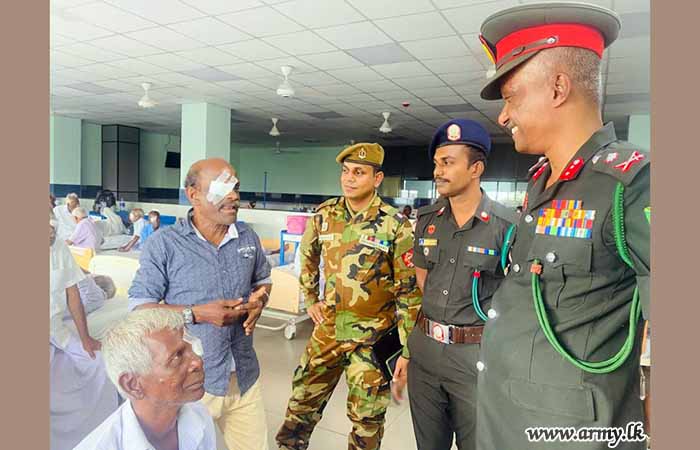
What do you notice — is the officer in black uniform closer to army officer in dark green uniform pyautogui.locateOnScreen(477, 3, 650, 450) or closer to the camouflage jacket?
the camouflage jacket

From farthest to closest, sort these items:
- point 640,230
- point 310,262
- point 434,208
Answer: point 310,262, point 434,208, point 640,230

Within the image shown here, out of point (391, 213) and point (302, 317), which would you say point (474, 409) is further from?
point (302, 317)

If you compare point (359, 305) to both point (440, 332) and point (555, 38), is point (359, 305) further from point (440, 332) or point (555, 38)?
point (555, 38)

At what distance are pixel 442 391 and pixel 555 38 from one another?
47.1 inches

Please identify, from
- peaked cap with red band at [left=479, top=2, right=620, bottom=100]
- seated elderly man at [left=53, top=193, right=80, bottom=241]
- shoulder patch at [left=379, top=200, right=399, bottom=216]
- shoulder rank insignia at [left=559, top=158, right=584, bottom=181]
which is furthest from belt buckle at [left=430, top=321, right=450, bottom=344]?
seated elderly man at [left=53, top=193, right=80, bottom=241]

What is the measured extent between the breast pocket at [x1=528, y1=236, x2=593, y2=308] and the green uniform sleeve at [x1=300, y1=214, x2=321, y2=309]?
1270 mm

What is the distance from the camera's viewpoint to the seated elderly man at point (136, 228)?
5.24ft

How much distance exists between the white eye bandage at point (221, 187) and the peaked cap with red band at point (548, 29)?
707mm

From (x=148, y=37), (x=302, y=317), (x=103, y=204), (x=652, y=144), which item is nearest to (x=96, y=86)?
(x=148, y=37)

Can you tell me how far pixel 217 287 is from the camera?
4.23ft

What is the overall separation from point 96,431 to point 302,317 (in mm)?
2920

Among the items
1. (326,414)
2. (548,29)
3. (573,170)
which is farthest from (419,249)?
(326,414)

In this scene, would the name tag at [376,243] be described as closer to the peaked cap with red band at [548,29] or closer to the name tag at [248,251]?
the name tag at [248,251]

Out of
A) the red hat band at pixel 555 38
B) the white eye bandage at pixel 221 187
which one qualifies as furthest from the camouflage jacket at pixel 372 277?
the red hat band at pixel 555 38
